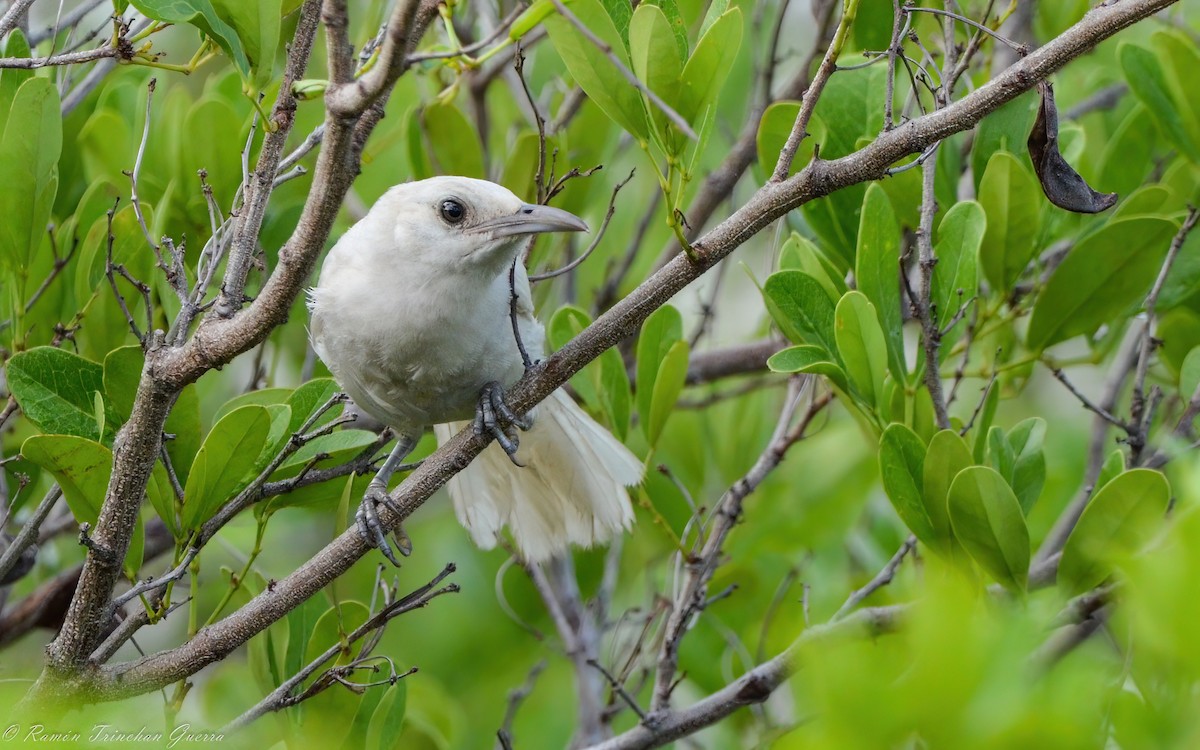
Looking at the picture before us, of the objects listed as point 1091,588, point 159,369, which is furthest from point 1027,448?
point 159,369

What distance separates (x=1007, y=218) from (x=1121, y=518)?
101cm

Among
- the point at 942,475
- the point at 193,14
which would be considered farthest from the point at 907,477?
the point at 193,14

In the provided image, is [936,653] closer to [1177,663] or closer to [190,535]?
[1177,663]

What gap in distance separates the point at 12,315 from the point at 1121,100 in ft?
14.2

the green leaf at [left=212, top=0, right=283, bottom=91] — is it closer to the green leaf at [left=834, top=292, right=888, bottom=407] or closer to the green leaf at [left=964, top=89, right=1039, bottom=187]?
the green leaf at [left=834, top=292, right=888, bottom=407]

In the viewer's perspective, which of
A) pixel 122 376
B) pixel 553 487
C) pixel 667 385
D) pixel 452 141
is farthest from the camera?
pixel 452 141

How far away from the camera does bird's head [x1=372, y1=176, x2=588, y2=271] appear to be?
131 inches

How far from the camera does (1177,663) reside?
53.1 inches

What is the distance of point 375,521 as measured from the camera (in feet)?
10.5

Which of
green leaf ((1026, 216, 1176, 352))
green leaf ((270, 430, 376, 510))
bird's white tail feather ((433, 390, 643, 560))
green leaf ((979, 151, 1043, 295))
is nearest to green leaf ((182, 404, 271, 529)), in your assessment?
green leaf ((270, 430, 376, 510))

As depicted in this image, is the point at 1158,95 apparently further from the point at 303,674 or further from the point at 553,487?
the point at 303,674

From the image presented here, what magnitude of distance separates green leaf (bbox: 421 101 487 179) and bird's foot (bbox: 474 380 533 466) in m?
1.18

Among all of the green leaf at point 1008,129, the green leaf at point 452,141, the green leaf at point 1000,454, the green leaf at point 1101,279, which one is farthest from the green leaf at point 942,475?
the green leaf at point 452,141

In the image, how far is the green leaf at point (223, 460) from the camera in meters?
2.86
